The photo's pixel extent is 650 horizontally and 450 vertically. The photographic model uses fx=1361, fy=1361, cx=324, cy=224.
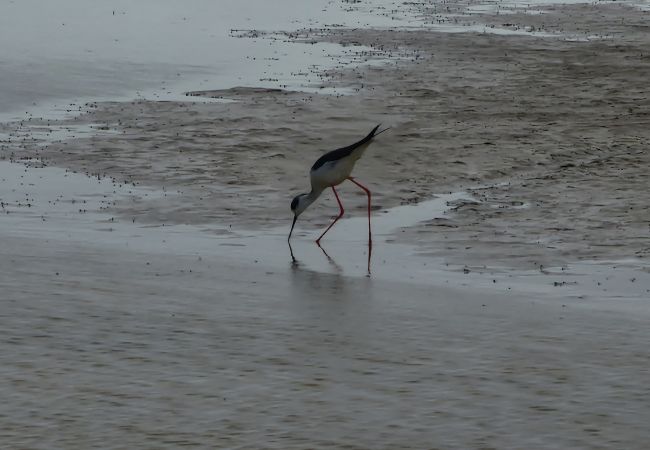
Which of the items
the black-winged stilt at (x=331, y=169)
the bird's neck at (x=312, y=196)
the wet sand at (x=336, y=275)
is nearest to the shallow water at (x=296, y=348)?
the wet sand at (x=336, y=275)

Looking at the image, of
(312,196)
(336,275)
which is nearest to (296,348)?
(336,275)

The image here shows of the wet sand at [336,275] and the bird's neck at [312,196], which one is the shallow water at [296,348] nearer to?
the wet sand at [336,275]

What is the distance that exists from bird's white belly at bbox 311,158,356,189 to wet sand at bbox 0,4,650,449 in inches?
17.6

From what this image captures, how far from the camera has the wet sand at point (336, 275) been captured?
663cm

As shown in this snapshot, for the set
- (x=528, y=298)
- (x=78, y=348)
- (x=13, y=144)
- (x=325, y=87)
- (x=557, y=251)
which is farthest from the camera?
(x=325, y=87)

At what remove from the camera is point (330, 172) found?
12.5 metres

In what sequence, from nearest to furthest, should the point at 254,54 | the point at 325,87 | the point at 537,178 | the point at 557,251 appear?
the point at 557,251
the point at 537,178
the point at 325,87
the point at 254,54

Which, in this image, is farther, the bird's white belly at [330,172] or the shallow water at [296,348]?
the bird's white belly at [330,172]

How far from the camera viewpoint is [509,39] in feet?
83.1

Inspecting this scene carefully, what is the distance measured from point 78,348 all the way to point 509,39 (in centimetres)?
1876

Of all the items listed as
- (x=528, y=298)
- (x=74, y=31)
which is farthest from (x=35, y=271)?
(x=74, y=31)

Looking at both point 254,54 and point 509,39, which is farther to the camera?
point 509,39

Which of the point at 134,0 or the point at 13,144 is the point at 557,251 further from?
the point at 134,0

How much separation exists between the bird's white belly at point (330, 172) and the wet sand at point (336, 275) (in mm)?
448
